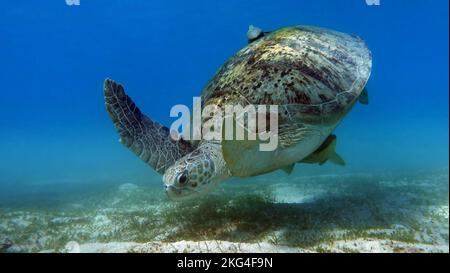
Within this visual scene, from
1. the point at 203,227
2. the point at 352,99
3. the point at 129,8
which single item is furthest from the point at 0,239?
the point at 129,8

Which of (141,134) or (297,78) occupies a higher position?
(297,78)

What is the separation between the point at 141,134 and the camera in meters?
6.42

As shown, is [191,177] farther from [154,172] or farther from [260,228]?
[154,172]

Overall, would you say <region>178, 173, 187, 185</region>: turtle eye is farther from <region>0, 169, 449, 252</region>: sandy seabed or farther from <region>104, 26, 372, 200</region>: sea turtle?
<region>0, 169, 449, 252</region>: sandy seabed

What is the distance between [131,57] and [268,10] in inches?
2125

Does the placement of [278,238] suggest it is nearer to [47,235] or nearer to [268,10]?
[47,235]

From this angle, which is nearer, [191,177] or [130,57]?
[191,177]

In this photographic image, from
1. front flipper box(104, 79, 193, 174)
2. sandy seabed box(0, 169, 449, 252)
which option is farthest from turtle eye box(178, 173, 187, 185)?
front flipper box(104, 79, 193, 174)

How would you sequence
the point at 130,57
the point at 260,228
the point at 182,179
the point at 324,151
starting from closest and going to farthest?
the point at 182,179 → the point at 260,228 → the point at 324,151 → the point at 130,57

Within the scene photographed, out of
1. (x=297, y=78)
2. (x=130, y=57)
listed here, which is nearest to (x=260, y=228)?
(x=297, y=78)

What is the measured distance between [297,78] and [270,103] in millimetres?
770

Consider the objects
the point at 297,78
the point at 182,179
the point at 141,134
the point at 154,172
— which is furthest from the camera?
the point at 154,172

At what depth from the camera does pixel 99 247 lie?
204 inches
